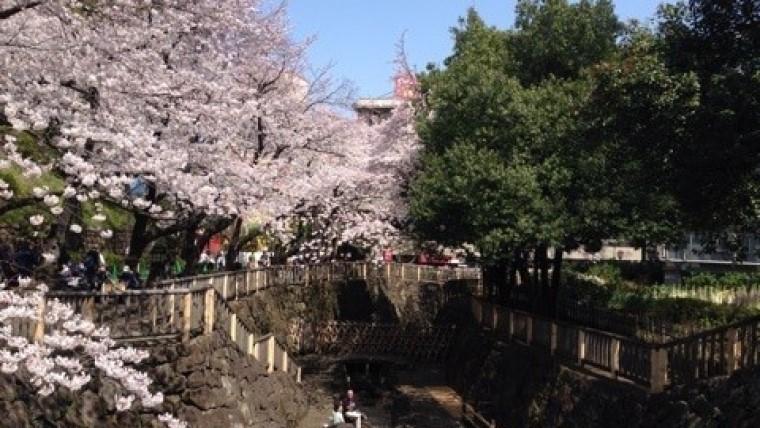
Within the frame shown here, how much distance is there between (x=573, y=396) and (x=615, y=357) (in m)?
1.85

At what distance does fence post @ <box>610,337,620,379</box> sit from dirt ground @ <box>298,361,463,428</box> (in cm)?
872

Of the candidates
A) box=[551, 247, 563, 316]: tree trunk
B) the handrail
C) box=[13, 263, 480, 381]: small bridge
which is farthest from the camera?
box=[551, 247, 563, 316]: tree trunk

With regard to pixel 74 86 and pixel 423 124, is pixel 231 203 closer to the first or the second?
pixel 74 86

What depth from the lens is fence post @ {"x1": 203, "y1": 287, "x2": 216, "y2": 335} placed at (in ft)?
60.7

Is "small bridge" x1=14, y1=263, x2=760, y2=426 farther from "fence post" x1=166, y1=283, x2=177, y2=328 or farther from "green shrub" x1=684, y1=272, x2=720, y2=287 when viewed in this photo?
"green shrub" x1=684, y1=272, x2=720, y2=287

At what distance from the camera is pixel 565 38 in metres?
25.9

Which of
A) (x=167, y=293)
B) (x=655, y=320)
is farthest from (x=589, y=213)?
(x=167, y=293)

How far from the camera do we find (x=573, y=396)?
1938cm

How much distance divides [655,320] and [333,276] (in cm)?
2133

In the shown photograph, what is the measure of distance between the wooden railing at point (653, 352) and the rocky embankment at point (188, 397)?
830 centimetres

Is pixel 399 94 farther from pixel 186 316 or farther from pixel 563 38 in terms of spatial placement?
pixel 186 316

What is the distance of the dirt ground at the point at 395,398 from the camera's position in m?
26.7

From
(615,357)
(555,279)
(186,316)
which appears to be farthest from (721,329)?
(555,279)

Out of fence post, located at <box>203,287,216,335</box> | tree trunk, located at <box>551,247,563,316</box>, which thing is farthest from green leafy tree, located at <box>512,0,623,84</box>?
fence post, located at <box>203,287,216,335</box>
